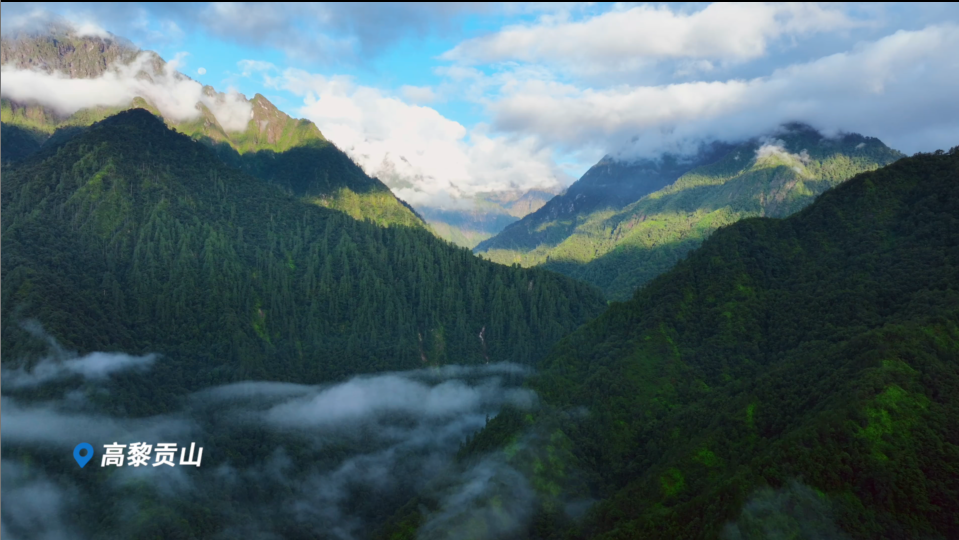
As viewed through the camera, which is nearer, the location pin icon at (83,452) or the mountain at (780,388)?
the mountain at (780,388)

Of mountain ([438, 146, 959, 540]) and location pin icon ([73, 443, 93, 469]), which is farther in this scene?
location pin icon ([73, 443, 93, 469])

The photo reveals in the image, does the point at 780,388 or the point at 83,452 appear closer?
the point at 780,388

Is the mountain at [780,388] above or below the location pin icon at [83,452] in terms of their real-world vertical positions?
below

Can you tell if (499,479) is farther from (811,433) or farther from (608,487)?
(811,433)

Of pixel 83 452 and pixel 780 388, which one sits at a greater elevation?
pixel 83 452
